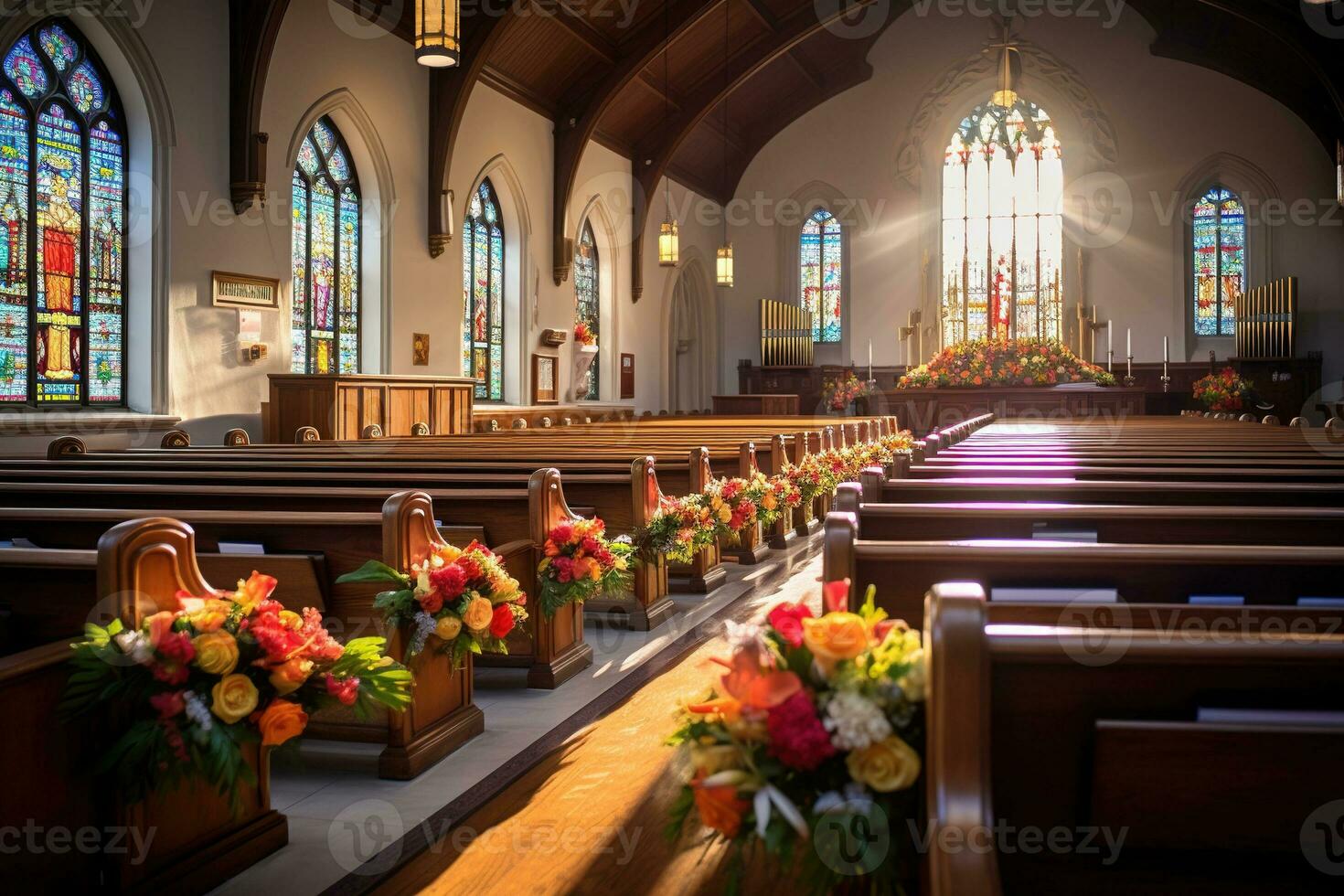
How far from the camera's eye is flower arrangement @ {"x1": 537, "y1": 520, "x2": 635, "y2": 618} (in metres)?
3.45

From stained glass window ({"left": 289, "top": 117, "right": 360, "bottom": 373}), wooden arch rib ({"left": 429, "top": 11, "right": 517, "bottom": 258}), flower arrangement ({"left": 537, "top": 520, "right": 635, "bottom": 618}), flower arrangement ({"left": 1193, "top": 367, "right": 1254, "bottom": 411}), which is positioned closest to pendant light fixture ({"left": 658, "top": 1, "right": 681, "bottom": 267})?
wooden arch rib ({"left": 429, "top": 11, "right": 517, "bottom": 258})

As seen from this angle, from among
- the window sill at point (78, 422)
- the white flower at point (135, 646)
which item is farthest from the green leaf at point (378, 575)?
the window sill at point (78, 422)

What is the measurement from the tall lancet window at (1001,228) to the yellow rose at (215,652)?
15.5 metres

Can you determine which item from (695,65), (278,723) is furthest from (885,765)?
(695,65)

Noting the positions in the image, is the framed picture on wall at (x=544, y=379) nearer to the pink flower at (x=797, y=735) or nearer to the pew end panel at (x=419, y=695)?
the pew end panel at (x=419, y=695)

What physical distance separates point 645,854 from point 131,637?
1.06m

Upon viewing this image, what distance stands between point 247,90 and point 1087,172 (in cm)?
1215

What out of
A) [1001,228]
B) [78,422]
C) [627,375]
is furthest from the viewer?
[1001,228]

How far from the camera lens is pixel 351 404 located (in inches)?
318

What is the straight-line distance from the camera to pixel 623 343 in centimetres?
1504

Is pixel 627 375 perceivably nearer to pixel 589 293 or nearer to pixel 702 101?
pixel 589 293

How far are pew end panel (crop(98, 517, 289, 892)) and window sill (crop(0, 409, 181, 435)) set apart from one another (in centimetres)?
554

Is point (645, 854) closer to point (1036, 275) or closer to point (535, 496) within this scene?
point (535, 496)

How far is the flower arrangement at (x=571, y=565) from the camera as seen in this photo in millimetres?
3449
